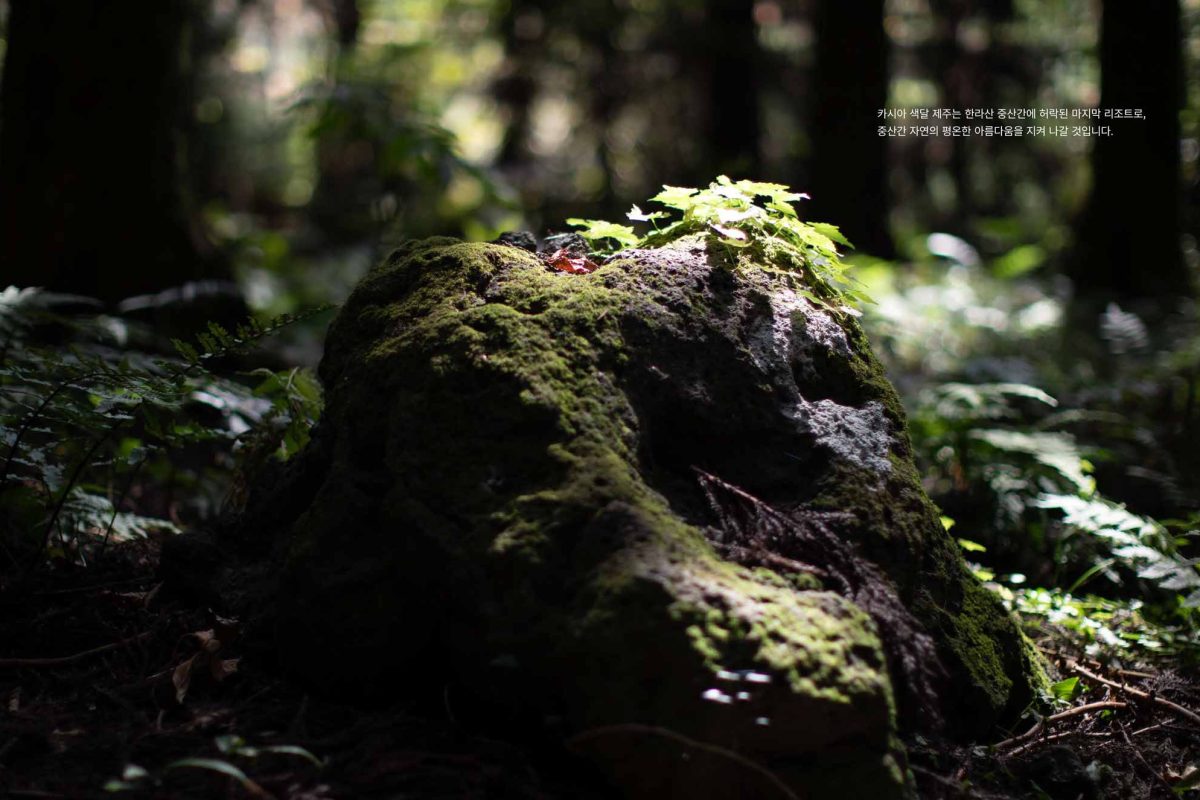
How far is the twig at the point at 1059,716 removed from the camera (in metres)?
2.64

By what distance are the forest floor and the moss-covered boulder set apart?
136mm

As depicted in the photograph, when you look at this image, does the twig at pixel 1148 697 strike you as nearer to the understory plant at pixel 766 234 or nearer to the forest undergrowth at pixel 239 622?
the forest undergrowth at pixel 239 622

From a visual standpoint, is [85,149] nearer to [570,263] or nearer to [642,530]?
[570,263]

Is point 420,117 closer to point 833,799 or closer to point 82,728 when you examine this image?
point 82,728

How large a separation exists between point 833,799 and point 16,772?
1935 mm

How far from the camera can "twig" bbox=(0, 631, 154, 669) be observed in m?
2.66

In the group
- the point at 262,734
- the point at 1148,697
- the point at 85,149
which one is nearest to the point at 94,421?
the point at 262,734

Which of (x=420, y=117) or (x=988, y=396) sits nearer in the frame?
(x=988, y=396)

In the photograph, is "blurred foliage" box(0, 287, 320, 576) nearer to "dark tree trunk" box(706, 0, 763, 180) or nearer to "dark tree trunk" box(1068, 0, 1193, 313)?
"dark tree trunk" box(1068, 0, 1193, 313)

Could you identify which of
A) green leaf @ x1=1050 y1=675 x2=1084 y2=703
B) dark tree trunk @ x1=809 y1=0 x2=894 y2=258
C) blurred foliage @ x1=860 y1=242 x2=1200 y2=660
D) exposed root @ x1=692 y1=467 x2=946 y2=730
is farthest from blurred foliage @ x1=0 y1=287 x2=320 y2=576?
dark tree trunk @ x1=809 y1=0 x2=894 y2=258

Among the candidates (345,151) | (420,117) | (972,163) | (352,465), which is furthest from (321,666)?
(972,163)

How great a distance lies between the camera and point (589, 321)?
2.69 meters

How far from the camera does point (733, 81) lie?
Answer: 12906 mm

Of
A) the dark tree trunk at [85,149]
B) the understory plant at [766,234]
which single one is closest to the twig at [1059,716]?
the understory plant at [766,234]
